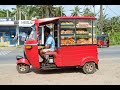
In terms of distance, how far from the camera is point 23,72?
12.6 metres

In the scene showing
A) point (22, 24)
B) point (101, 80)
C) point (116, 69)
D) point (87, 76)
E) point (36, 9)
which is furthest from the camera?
point (36, 9)

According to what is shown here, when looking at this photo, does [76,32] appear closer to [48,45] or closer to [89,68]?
[48,45]

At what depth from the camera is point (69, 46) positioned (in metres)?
12.1

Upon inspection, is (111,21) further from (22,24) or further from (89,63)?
(89,63)

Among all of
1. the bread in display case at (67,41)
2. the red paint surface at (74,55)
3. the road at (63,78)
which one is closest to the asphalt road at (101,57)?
the road at (63,78)

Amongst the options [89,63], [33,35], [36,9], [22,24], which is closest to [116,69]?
[89,63]

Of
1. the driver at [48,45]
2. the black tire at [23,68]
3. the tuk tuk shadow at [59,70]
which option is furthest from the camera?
the tuk tuk shadow at [59,70]

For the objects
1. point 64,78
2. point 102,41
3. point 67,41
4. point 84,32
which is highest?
point 84,32

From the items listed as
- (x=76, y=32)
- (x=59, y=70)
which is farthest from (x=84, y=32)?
(x=59, y=70)

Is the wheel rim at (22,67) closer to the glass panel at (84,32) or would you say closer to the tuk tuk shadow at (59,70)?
the tuk tuk shadow at (59,70)

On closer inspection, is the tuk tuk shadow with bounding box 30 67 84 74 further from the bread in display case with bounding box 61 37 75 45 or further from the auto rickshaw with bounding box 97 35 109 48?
the auto rickshaw with bounding box 97 35 109 48

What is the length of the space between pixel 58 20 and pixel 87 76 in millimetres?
2446

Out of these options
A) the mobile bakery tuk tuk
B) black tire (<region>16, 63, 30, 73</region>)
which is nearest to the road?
black tire (<region>16, 63, 30, 73</region>)

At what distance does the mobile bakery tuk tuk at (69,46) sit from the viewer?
12039 mm
